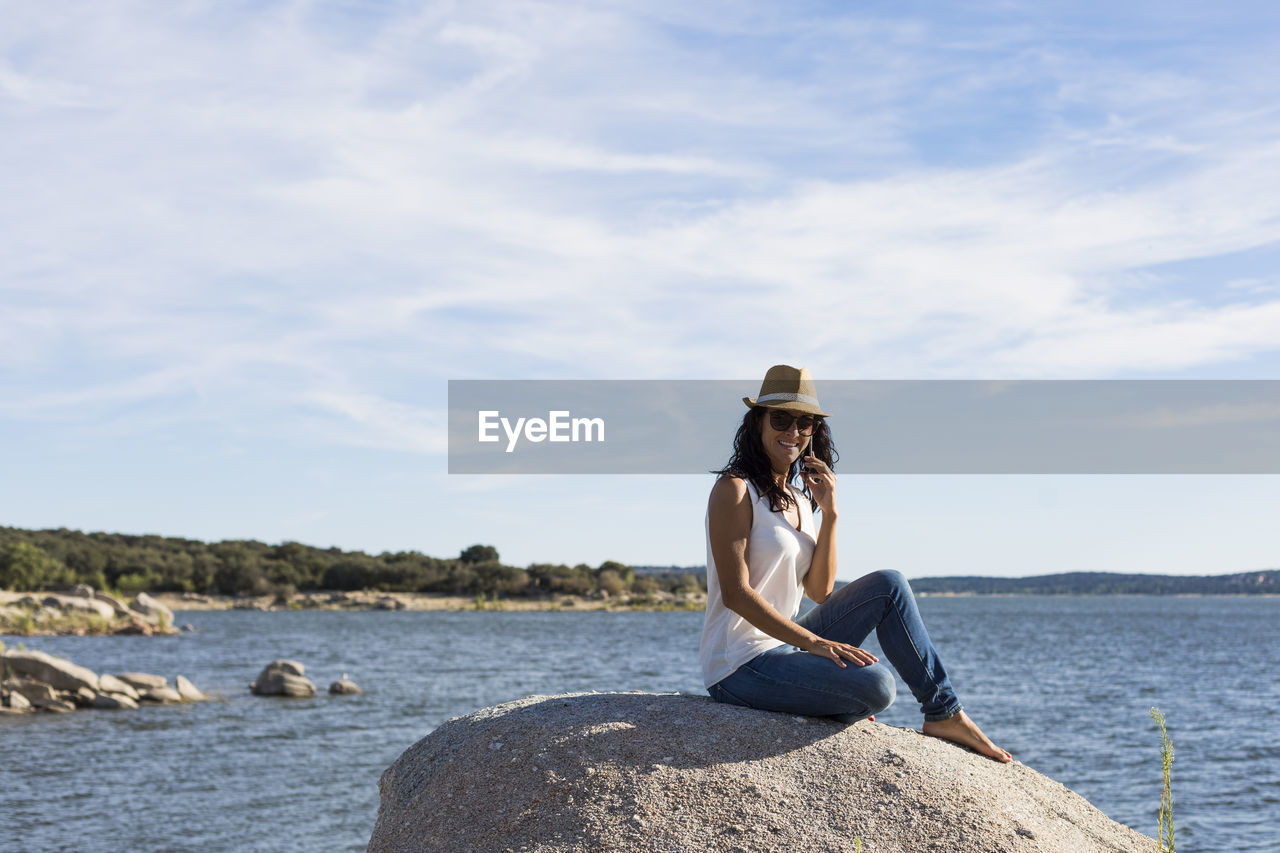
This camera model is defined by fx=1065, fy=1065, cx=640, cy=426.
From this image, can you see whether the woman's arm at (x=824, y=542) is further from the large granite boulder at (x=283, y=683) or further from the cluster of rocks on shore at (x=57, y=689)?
the large granite boulder at (x=283, y=683)

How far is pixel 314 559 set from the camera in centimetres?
11781

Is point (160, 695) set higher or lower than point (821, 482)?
lower

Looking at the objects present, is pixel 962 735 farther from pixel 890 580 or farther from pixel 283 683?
pixel 283 683

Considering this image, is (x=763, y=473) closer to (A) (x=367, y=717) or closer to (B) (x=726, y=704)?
(B) (x=726, y=704)

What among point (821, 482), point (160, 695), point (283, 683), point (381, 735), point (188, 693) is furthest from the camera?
point (283, 683)

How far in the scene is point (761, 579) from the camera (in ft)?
19.2

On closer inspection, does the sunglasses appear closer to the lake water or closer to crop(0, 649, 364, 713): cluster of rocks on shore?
the lake water

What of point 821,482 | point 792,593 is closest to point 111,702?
point 792,593

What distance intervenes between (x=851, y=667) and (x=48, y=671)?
2852 cm

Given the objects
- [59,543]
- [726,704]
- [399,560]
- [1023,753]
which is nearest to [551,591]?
[399,560]

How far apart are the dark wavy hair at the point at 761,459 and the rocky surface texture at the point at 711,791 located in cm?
129

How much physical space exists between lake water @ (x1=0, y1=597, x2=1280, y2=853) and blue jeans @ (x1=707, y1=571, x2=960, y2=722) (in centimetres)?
1054

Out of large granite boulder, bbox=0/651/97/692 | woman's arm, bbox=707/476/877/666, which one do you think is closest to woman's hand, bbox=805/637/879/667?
woman's arm, bbox=707/476/877/666

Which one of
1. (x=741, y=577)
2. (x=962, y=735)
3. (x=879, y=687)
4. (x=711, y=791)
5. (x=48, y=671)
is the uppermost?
(x=741, y=577)
